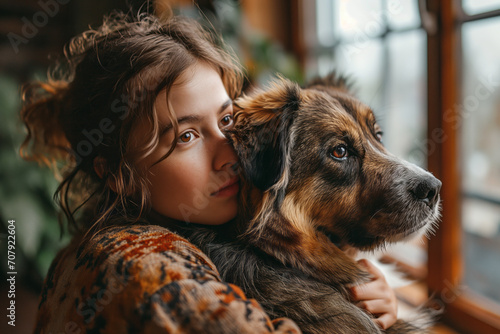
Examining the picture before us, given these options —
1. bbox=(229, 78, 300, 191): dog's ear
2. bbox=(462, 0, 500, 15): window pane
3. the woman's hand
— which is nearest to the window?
bbox=(462, 0, 500, 15): window pane

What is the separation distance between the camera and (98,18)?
12.0ft

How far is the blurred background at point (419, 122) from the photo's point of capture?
1774 mm

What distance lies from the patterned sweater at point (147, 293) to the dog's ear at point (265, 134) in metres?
0.28

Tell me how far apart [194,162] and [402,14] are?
1764 mm

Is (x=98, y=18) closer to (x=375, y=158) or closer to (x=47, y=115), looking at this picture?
(x=47, y=115)

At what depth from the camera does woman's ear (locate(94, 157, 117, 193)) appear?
1083mm

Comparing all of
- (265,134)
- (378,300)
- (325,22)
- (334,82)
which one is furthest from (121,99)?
(325,22)

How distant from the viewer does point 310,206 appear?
3.56 ft

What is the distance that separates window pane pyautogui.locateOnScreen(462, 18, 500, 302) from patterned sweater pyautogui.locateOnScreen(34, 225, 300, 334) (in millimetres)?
1482

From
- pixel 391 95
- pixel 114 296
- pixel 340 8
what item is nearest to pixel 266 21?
pixel 340 8

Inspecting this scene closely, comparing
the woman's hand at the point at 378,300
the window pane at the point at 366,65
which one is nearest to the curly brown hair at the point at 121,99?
the woman's hand at the point at 378,300

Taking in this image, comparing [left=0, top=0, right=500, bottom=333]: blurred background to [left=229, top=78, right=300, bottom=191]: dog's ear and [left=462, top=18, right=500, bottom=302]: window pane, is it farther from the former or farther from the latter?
[left=229, top=78, right=300, bottom=191]: dog's ear

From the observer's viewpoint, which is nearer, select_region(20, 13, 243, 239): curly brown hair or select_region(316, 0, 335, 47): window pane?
select_region(20, 13, 243, 239): curly brown hair

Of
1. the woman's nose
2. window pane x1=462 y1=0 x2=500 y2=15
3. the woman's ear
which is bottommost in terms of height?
the woman's ear
